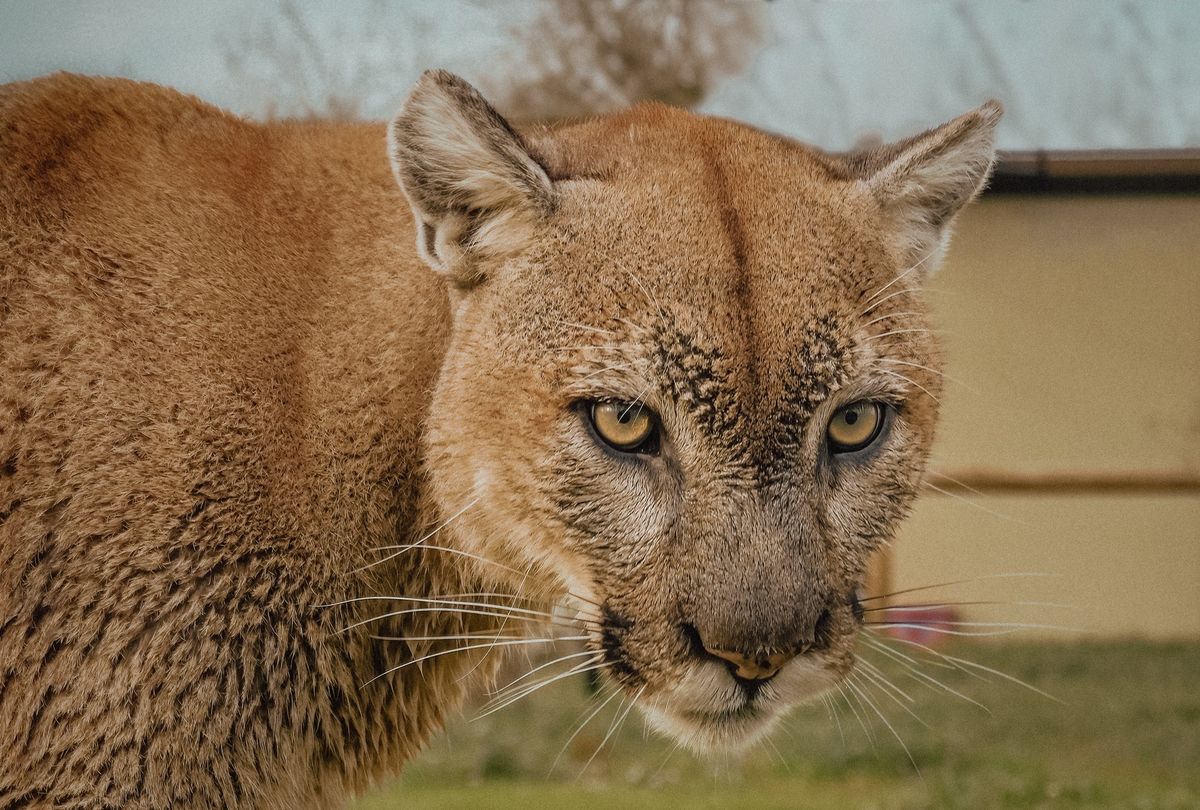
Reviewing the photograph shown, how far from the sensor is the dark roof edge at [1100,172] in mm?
11492

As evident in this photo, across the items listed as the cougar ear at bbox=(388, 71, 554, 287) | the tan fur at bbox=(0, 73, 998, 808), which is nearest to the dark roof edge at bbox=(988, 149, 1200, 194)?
the tan fur at bbox=(0, 73, 998, 808)

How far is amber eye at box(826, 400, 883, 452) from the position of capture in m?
3.23

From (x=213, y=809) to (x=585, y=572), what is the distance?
121 cm

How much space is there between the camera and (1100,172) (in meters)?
11.7

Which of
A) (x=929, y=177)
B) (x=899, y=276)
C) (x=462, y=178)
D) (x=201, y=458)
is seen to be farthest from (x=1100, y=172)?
(x=201, y=458)

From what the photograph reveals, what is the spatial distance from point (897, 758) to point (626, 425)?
231 inches

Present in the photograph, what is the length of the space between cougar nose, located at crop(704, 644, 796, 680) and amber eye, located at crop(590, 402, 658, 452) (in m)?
0.58

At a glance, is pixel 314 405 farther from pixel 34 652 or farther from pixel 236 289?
pixel 34 652

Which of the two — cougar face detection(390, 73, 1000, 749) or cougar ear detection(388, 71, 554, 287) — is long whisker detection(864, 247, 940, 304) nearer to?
cougar face detection(390, 73, 1000, 749)

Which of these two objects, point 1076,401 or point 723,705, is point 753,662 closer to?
point 723,705

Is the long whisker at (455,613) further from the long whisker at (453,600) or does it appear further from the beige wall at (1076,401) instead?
the beige wall at (1076,401)

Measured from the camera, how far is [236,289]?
326 centimetres

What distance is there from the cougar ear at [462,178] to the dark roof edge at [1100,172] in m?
9.21

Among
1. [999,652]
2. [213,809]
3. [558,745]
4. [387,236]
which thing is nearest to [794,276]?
[387,236]
